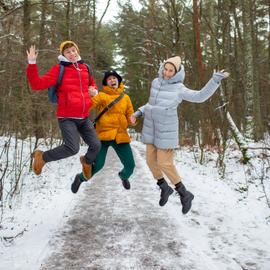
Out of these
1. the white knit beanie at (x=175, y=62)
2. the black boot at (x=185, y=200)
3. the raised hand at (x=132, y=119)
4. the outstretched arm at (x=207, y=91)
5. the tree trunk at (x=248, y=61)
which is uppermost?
the tree trunk at (x=248, y=61)

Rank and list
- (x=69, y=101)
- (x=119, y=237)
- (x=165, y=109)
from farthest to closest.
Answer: (x=165, y=109), (x=69, y=101), (x=119, y=237)

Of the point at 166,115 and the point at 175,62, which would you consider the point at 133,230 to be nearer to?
the point at 166,115

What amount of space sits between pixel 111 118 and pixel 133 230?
1686 mm

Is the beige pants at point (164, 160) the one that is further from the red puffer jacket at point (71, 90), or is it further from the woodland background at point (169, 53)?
the woodland background at point (169, 53)

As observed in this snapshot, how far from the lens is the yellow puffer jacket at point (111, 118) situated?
5771 millimetres

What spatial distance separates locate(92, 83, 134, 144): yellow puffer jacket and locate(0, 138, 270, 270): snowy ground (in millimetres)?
1202

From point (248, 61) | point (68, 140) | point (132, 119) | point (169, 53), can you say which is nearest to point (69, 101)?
point (68, 140)

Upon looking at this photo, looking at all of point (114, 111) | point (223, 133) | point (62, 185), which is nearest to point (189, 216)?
point (114, 111)

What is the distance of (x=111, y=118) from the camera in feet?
19.0

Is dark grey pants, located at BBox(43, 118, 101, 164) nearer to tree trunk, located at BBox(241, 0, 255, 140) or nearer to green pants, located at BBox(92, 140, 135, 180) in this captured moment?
green pants, located at BBox(92, 140, 135, 180)

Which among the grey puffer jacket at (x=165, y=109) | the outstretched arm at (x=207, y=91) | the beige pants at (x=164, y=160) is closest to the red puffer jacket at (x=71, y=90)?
the grey puffer jacket at (x=165, y=109)

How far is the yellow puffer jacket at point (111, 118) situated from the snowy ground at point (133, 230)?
120 cm

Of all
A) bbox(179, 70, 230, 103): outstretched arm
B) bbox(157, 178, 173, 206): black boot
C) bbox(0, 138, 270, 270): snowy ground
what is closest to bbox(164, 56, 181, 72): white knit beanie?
bbox(179, 70, 230, 103): outstretched arm

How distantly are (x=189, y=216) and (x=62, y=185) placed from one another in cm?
405
